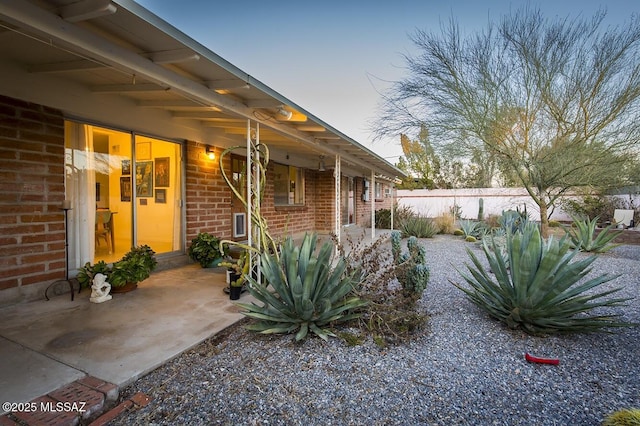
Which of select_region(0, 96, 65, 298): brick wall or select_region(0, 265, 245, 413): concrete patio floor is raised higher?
select_region(0, 96, 65, 298): brick wall

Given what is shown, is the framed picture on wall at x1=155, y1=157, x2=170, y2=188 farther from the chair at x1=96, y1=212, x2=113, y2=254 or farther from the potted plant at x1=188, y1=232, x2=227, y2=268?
the potted plant at x1=188, y1=232, x2=227, y2=268

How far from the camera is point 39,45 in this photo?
9.93 ft

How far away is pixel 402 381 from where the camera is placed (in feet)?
7.74

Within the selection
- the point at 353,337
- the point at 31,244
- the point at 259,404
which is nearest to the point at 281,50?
the point at 31,244

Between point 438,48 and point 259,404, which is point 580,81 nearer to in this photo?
point 438,48

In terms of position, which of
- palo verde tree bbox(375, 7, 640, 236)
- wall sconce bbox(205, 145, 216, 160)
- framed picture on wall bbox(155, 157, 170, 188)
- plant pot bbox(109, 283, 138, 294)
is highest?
palo verde tree bbox(375, 7, 640, 236)

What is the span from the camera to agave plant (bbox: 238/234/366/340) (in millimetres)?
2994

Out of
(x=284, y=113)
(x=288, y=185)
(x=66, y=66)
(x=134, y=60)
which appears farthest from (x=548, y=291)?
(x=288, y=185)

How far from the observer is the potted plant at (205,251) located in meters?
5.80

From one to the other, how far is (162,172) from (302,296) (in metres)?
4.09

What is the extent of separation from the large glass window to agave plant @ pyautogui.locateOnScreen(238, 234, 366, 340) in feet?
9.46

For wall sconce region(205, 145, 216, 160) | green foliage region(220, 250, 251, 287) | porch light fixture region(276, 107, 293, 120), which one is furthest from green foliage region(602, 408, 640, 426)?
wall sconce region(205, 145, 216, 160)

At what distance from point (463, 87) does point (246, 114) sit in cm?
563

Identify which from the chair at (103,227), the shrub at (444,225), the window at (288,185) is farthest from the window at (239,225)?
the shrub at (444,225)
